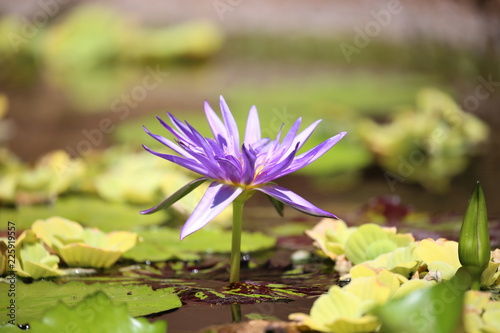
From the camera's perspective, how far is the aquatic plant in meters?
0.81

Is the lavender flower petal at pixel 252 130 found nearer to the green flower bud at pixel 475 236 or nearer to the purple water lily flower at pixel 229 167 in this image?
the purple water lily flower at pixel 229 167

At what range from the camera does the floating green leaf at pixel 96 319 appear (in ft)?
2.29

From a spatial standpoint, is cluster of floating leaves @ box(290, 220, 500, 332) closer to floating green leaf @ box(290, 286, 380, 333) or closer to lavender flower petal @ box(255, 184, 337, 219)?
floating green leaf @ box(290, 286, 380, 333)

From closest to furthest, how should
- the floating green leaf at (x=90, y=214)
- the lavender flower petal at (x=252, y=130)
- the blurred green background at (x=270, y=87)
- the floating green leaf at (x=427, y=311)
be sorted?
the floating green leaf at (x=427, y=311) → the lavender flower petal at (x=252, y=130) → the floating green leaf at (x=90, y=214) → the blurred green background at (x=270, y=87)

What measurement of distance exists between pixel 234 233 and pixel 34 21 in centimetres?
675

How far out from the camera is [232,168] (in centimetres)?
82

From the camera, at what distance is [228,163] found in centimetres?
81

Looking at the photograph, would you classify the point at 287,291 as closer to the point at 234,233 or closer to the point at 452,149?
the point at 234,233

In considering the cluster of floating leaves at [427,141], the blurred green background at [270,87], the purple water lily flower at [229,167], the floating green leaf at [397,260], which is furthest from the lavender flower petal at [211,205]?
the cluster of floating leaves at [427,141]

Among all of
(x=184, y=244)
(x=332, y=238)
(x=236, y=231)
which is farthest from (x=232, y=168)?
(x=184, y=244)

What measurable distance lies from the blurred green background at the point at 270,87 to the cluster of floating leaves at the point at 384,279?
1.86 feet

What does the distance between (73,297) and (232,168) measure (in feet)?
1.01

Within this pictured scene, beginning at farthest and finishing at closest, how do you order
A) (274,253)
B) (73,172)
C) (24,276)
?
(73,172) → (274,253) → (24,276)

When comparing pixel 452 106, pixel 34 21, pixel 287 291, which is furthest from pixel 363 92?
pixel 34 21
